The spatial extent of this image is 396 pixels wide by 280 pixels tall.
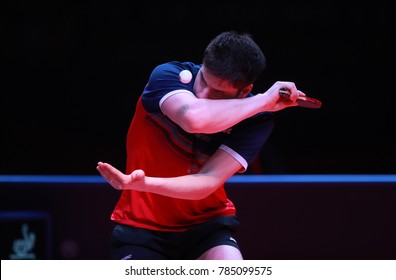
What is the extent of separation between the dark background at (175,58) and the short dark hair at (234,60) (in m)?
4.41

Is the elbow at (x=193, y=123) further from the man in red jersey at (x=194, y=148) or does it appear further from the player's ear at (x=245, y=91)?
the player's ear at (x=245, y=91)

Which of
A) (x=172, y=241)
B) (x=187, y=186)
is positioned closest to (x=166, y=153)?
(x=187, y=186)

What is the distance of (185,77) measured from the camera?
3.54m

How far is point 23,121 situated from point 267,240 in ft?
13.7

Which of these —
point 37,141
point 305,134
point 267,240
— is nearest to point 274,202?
point 267,240

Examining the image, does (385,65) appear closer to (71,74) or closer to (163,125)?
(71,74)

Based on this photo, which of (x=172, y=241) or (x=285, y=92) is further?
(x=172, y=241)

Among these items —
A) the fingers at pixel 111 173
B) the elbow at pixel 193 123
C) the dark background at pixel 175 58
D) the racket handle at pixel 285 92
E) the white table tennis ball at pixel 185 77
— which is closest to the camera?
the fingers at pixel 111 173

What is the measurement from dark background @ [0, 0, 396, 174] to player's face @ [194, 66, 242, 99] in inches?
170

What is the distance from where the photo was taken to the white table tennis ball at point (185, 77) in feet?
11.6

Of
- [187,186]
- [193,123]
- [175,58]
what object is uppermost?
[175,58]

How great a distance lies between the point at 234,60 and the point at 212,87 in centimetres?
17

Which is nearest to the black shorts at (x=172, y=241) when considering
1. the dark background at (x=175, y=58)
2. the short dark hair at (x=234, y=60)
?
the short dark hair at (x=234, y=60)

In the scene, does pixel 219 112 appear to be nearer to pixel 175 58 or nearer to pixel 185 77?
pixel 185 77
